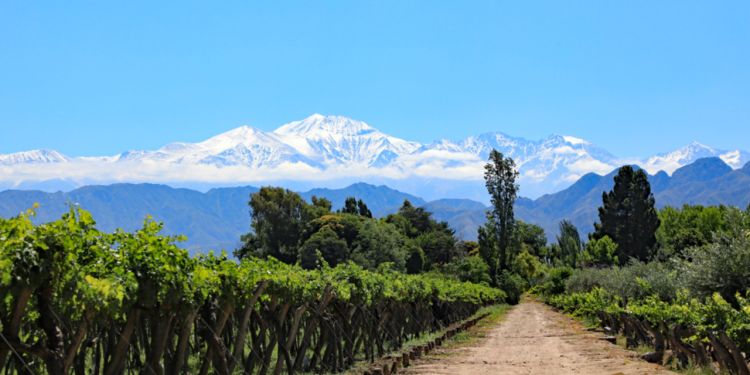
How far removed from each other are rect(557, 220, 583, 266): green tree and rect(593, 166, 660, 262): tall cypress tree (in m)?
14.3

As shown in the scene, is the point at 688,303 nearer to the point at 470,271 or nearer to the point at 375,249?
the point at 470,271

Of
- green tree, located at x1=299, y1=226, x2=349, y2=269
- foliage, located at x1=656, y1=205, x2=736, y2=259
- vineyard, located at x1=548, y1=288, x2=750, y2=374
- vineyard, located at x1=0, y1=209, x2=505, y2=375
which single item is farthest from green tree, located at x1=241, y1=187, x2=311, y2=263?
vineyard, located at x1=0, y1=209, x2=505, y2=375

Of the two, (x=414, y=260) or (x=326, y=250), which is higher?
(x=326, y=250)

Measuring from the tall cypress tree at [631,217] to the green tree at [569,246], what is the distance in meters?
14.3

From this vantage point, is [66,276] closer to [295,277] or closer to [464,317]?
[295,277]

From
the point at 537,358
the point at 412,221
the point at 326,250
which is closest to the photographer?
the point at 537,358

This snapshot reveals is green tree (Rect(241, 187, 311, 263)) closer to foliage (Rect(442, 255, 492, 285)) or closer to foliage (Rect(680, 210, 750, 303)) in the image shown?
foliage (Rect(442, 255, 492, 285))

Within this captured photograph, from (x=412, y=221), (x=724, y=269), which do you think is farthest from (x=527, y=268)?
(x=724, y=269)

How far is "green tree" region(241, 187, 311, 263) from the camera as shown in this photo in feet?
291

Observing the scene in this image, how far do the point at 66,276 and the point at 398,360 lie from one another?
12929mm

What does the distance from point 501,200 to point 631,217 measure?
15822mm

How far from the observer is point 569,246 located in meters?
108

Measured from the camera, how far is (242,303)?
12.8 m

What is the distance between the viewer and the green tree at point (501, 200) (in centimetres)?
8256
